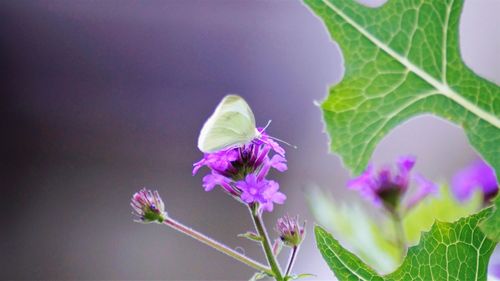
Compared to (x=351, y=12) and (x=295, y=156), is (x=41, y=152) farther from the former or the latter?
(x=351, y=12)

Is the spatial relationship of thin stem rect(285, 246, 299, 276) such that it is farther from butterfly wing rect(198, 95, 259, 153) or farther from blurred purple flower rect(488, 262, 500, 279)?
blurred purple flower rect(488, 262, 500, 279)

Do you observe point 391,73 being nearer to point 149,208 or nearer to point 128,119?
point 149,208

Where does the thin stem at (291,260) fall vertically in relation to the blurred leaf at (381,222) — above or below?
below

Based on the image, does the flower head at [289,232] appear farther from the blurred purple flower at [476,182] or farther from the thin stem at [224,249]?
the blurred purple flower at [476,182]

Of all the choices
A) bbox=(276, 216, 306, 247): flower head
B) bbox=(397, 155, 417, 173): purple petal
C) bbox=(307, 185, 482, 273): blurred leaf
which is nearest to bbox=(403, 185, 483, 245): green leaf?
bbox=(307, 185, 482, 273): blurred leaf

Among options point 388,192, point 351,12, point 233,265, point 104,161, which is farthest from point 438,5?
point 104,161

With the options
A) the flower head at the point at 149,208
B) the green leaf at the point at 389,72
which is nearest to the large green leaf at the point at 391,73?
the green leaf at the point at 389,72
